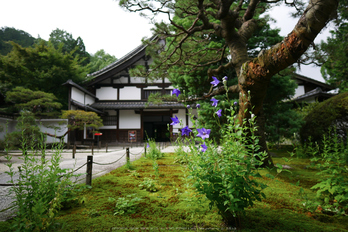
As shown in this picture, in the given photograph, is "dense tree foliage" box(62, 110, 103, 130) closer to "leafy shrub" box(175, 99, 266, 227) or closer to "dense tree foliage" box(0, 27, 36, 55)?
"leafy shrub" box(175, 99, 266, 227)

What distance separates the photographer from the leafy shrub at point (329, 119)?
5.29 m

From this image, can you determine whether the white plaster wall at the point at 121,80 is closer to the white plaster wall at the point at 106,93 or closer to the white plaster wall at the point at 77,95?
the white plaster wall at the point at 106,93

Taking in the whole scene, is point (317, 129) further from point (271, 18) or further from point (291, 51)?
point (291, 51)

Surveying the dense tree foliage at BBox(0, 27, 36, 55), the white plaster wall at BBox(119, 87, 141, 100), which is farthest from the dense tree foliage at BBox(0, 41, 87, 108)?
the dense tree foliage at BBox(0, 27, 36, 55)

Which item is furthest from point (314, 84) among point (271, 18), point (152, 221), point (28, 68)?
point (28, 68)

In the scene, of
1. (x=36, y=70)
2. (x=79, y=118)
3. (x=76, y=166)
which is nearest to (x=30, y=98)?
(x=79, y=118)

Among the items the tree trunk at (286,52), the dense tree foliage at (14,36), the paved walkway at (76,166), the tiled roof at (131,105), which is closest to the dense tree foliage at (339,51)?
the tree trunk at (286,52)

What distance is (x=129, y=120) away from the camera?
1531cm

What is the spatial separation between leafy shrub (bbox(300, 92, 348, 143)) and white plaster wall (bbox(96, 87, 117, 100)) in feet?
44.4

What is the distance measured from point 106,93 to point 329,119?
48.0 feet

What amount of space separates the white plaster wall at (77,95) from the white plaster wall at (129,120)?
10.2 ft

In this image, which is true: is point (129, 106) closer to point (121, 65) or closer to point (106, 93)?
point (106, 93)

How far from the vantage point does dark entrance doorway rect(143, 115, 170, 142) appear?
16578mm

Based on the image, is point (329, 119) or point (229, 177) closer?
point (229, 177)
